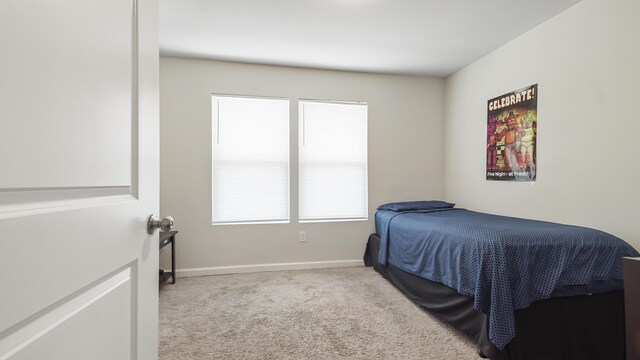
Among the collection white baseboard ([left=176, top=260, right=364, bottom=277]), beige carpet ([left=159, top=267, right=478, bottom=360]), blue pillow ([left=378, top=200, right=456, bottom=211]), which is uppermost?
blue pillow ([left=378, top=200, right=456, bottom=211])

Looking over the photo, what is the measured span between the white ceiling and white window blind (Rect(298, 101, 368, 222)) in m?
0.57

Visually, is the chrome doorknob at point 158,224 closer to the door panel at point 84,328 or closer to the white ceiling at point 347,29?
the door panel at point 84,328

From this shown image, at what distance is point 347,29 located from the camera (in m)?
2.79

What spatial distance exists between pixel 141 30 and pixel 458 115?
3.67 meters

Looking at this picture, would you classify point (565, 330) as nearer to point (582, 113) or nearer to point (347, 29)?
point (582, 113)

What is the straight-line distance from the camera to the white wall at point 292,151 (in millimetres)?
3414

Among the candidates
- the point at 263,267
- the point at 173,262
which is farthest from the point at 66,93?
the point at 263,267

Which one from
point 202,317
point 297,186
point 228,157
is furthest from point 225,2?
point 202,317

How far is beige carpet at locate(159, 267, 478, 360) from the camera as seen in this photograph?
1950mm

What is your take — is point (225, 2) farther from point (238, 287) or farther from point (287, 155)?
point (238, 287)

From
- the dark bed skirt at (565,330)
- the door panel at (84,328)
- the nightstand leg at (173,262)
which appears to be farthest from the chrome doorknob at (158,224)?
the nightstand leg at (173,262)

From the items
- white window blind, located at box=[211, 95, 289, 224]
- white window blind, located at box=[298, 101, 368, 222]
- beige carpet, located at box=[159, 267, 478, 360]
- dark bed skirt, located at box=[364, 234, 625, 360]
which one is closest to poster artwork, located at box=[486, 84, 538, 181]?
dark bed skirt, located at box=[364, 234, 625, 360]

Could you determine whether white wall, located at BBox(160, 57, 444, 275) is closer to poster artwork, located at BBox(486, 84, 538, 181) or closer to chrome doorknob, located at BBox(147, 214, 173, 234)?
poster artwork, located at BBox(486, 84, 538, 181)

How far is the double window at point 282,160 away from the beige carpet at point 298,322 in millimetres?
813
